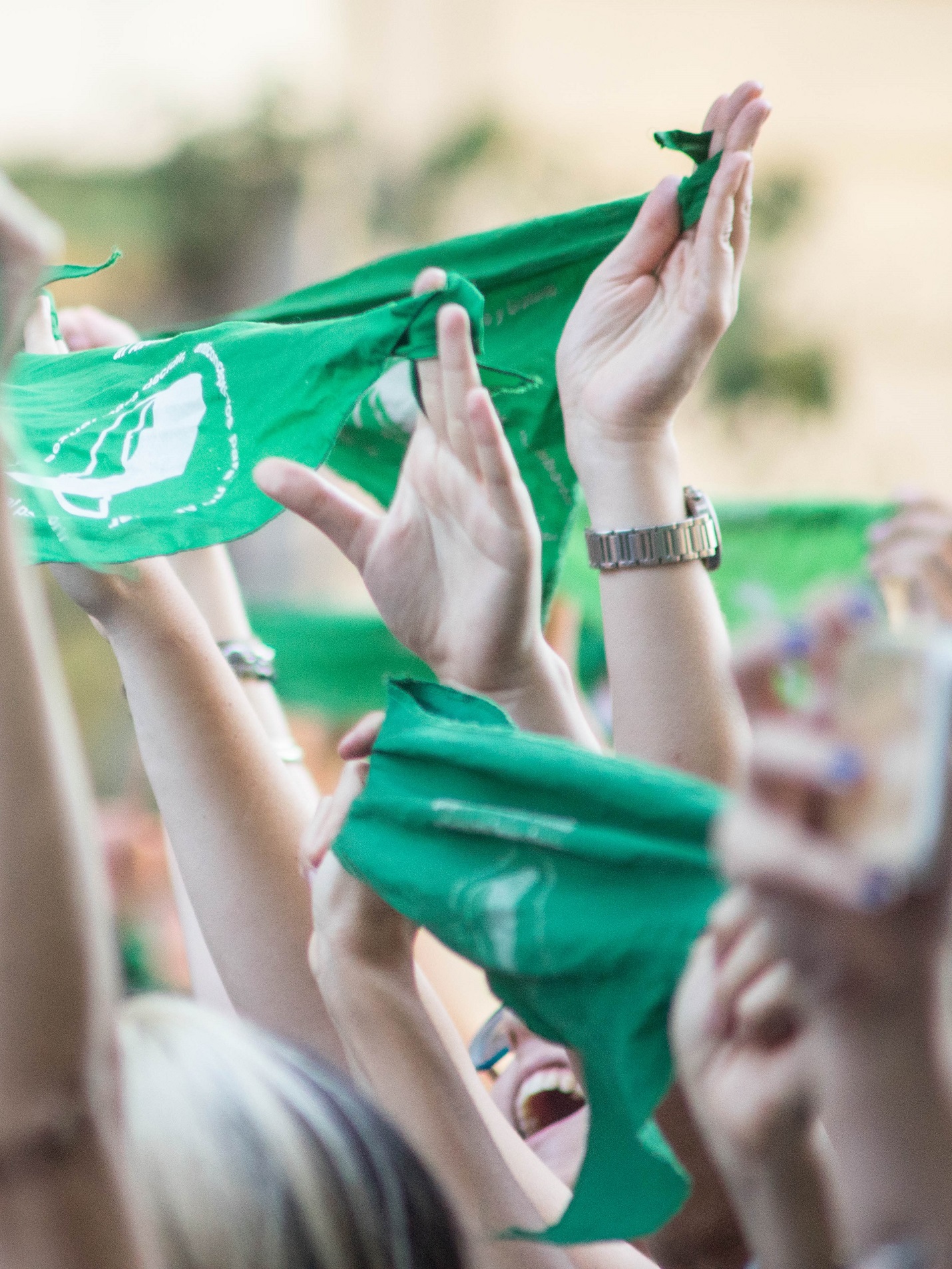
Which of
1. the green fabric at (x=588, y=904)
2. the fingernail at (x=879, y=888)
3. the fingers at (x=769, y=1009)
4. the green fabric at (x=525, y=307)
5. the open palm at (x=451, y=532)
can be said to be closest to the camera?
the fingernail at (x=879, y=888)

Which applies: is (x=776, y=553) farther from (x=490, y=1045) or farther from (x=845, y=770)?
(x=845, y=770)

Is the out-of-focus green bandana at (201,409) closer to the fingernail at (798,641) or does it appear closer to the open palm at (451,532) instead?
the open palm at (451,532)

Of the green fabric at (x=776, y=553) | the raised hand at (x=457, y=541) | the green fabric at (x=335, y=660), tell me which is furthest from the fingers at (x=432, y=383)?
the green fabric at (x=335, y=660)

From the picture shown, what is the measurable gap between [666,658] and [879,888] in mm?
597

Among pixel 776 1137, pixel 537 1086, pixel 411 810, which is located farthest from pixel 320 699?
pixel 776 1137

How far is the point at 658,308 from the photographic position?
4.01 feet

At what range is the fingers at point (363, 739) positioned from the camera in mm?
958

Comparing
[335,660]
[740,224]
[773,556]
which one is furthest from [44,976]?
[335,660]

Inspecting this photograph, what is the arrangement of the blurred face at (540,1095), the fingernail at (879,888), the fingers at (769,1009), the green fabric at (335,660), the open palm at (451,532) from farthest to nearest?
the green fabric at (335,660)
the blurred face at (540,1095)
the open palm at (451,532)
the fingers at (769,1009)
the fingernail at (879,888)

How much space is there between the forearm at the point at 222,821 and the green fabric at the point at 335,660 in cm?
185

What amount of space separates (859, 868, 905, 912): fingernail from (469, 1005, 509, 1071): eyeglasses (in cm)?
80

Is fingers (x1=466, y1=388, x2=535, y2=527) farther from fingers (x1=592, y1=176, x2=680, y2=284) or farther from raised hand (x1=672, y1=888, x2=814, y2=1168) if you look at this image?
raised hand (x1=672, y1=888, x2=814, y2=1168)

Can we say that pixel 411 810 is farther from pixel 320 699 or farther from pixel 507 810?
pixel 320 699

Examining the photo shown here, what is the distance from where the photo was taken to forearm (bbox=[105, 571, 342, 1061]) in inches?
41.6
